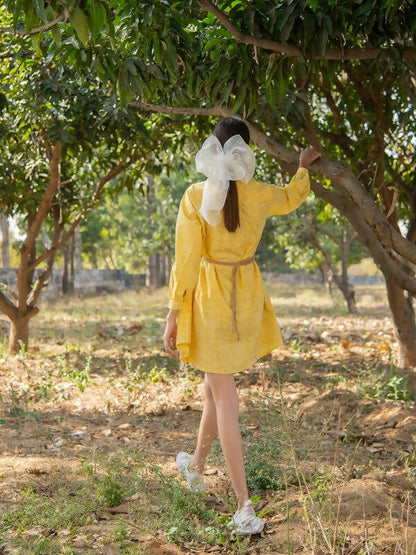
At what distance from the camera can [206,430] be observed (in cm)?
367

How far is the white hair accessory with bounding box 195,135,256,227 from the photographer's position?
3354 mm

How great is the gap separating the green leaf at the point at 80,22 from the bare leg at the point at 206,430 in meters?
1.90

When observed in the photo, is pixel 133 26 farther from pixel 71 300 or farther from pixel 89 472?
pixel 71 300

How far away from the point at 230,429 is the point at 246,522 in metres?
0.47

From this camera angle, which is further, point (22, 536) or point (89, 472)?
point (89, 472)

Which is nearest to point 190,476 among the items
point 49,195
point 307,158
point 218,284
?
point 218,284

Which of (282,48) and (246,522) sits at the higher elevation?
(282,48)

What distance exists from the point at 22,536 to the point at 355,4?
11.0 ft

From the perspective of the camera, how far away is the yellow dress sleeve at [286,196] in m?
3.53

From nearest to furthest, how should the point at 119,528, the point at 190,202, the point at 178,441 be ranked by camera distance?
the point at 119,528 → the point at 190,202 → the point at 178,441

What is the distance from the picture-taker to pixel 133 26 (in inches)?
136

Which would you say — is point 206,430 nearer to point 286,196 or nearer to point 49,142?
point 286,196

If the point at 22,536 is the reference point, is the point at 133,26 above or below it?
above

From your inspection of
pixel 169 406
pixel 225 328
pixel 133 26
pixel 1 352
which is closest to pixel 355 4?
pixel 133 26
